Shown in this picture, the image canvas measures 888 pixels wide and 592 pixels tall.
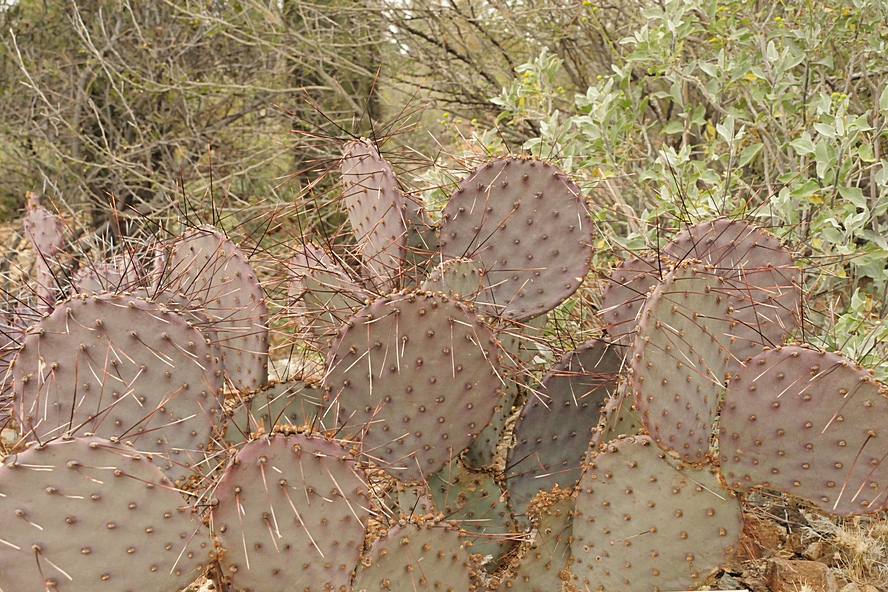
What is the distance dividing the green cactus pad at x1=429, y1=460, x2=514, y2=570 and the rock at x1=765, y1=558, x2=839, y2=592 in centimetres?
69

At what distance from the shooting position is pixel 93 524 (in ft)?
4.23

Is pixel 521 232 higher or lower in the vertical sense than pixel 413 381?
higher

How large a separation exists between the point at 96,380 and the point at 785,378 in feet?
4.35

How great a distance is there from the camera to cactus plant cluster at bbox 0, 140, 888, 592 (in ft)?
4.46

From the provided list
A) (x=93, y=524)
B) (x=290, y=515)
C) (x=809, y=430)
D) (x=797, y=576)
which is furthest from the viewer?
(x=797, y=576)

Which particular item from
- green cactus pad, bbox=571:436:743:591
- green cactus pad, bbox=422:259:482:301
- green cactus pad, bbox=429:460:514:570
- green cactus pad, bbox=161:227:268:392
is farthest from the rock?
green cactus pad, bbox=161:227:268:392

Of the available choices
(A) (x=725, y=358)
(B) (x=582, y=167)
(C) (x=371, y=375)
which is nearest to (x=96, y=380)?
(C) (x=371, y=375)

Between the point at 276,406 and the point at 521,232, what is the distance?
71cm

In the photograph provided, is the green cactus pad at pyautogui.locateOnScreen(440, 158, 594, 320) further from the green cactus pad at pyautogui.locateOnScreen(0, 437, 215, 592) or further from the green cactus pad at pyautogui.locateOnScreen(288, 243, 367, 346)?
the green cactus pad at pyautogui.locateOnScreen(0, 437, 215, 592)

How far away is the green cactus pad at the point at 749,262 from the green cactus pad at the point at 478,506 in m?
0.66

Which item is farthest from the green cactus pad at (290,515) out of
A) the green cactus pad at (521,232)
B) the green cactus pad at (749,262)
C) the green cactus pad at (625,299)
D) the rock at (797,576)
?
the rock at (797,576)

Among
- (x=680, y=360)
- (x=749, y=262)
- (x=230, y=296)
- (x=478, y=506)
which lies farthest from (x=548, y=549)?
(x=230, y=296)

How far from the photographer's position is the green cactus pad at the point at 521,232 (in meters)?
1.92

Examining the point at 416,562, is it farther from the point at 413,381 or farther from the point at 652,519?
the point at 652,519
